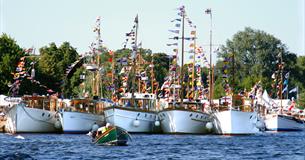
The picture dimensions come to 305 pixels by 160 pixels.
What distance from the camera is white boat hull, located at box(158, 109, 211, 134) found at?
108125 mm

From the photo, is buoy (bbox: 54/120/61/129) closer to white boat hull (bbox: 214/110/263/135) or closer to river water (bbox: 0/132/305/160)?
river water (bbox: 0/132/305/160)

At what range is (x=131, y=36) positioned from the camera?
115m

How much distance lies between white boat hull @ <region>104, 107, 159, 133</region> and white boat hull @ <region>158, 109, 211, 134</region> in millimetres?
2041

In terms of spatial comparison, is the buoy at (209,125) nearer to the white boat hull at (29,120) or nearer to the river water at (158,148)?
the river water at (158,148)

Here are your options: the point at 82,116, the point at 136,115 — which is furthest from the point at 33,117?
the point at 136,115

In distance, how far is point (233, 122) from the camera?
107m

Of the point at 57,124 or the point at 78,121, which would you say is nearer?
the point at 78,121

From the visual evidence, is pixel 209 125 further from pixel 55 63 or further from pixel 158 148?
pixel 55 63

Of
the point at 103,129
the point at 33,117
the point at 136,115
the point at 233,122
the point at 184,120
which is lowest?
the point at 103,129

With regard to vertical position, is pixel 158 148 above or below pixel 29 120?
below

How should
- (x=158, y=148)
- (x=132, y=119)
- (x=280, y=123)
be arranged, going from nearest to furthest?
(x=158, y=148), (x=132, y=119), (x=280, y=123)

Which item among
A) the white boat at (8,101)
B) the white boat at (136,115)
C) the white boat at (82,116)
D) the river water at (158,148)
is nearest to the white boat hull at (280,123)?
the white boat at (136,115)

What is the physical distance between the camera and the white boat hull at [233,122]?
107m

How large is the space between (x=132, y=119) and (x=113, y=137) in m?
26.5
